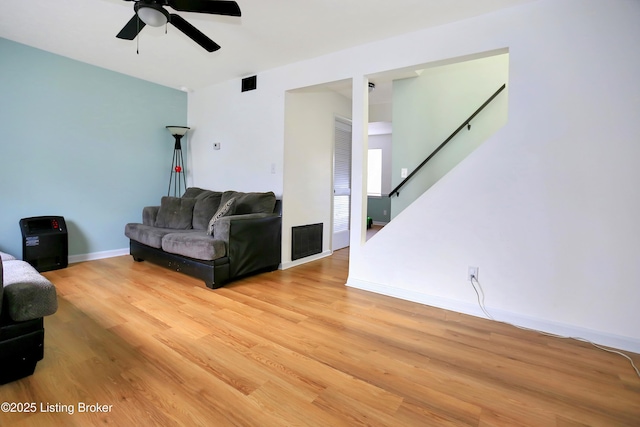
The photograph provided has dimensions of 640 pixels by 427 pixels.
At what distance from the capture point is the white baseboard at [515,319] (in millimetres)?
2033

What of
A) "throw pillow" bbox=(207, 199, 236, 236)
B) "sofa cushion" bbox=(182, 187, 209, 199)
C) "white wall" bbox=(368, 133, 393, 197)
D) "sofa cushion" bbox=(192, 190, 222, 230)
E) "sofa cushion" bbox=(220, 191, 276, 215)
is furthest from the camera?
"white wall" bbox=(368, 133, 393, 197)

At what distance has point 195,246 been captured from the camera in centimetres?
303

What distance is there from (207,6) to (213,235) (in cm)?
202

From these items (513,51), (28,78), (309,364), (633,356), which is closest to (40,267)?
(28,78)

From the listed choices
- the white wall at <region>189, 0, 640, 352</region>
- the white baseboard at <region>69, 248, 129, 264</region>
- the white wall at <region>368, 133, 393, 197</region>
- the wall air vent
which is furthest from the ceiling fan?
the white wall at <region>368, 133, 393, 197</region>

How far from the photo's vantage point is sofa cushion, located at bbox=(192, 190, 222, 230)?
3.89 m

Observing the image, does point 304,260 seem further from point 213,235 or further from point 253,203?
point 213,235

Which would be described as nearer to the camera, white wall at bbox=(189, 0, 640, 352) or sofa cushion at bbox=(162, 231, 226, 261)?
white wall at bbox=(189, 0, 640, 352)

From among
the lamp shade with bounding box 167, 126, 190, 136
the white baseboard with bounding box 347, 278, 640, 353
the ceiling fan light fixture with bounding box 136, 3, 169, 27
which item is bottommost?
the white baseboard with bounding box 347, 278, 640, 353

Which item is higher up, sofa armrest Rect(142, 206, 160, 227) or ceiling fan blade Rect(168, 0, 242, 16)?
ceiling fan blade Rect(168, 0, 242, 16)

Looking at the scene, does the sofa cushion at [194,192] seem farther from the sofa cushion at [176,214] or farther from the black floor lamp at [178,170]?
the black floor lamp at [178,170]

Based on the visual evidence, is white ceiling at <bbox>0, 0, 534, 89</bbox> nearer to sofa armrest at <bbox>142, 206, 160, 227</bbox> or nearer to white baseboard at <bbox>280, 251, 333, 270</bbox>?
sofa armrest at <bbox>142, 206, 160, 227</bbox>

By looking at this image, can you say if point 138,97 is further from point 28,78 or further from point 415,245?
point 415,245

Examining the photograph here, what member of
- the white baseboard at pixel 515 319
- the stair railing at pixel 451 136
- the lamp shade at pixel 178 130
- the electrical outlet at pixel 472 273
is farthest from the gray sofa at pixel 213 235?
the electrical outlet at pixel 472 273
